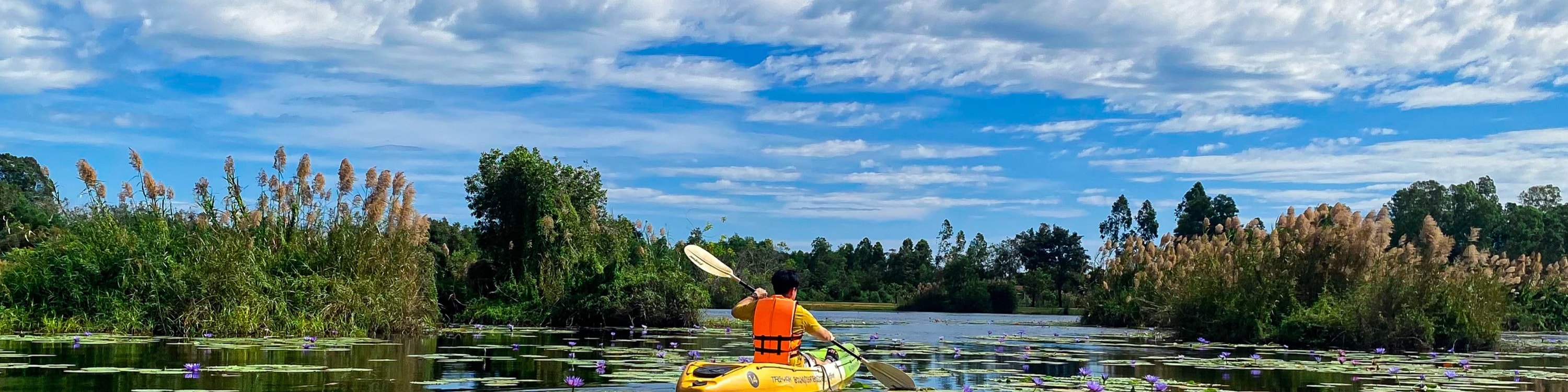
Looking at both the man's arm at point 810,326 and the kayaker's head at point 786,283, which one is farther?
the man's arm at point 810,326

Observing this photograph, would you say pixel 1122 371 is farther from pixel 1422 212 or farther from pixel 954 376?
pixel 1422 212

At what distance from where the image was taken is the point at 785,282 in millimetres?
10359

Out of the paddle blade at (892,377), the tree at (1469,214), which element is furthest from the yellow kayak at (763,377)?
the tree at (1469,214)

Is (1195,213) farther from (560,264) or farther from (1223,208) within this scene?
(560,264)

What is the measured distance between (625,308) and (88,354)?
14.3 meters

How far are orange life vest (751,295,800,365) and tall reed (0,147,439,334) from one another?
993 cm

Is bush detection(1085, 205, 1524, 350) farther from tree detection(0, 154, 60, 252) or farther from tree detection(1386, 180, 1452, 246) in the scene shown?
tree detection(1386, 180, 1452, 246)

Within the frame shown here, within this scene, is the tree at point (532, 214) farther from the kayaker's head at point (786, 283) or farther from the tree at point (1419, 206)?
the tree at point (1419, 206)

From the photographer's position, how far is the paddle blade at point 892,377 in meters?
11.2

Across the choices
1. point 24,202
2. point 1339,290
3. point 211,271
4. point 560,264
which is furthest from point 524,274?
point 24,202

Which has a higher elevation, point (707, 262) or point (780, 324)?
point (707, 262)

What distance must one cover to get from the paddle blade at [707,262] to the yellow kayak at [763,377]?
9.02ft

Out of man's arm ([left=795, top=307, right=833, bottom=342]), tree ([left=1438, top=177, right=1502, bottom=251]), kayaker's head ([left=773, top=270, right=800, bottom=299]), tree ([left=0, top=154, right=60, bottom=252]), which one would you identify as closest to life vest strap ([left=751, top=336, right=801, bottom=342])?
man's arm ([left=795, top=307, right=833, bottom=342])

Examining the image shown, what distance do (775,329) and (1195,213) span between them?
70.0 metres
